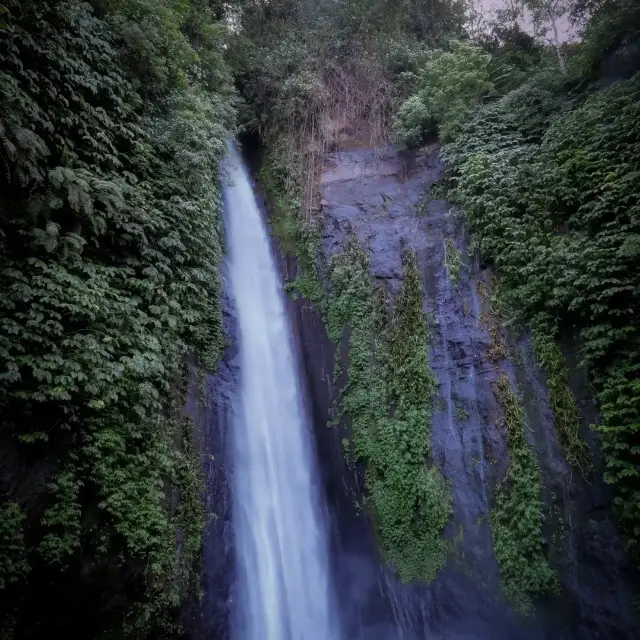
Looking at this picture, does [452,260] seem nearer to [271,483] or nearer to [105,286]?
[271,483]

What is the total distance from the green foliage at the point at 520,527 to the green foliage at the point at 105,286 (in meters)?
5.03

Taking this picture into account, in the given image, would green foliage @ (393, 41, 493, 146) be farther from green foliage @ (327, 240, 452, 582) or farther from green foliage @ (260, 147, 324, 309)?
green foliage @ (327, 240, 452, 582)

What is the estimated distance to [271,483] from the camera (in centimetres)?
889

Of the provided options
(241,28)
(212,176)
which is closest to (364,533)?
(212,176)

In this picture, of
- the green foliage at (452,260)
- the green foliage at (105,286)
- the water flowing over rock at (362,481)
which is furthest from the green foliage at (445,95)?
the green foliage at (105,286)

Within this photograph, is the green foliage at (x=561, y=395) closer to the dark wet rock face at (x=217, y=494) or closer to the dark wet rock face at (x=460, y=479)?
the dark wet rock face at (x=460, y=479)

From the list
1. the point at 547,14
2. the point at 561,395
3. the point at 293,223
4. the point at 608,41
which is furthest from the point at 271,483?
the point at 547,14

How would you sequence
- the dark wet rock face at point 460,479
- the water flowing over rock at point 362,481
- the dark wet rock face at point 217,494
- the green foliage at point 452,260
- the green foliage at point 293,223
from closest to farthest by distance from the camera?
the dark wet rock face at point 460,479 → the water flowing over rock at point 362,481 → the dark wet rock face at point 217,494 → the green foliage at point 452,260 → the green foliage at point 293,223

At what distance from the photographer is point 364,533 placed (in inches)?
327

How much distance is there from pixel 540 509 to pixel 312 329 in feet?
19.4

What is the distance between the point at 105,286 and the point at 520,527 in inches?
297

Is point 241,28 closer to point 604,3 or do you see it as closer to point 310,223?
point 310,223

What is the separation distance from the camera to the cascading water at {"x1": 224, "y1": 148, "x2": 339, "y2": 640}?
782 centimetres

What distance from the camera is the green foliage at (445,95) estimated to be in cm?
1152
